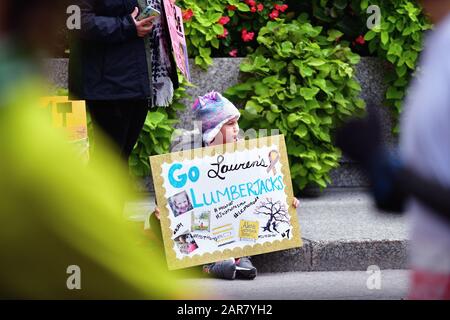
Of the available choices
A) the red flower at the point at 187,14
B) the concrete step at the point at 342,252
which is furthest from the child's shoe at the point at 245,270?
the red flower at the point at 187,14

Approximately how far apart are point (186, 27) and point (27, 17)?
583 cm

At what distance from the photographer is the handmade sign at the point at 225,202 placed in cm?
537

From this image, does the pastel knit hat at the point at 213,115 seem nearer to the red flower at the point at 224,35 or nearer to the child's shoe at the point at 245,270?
the child's shoe at the point at 245,270

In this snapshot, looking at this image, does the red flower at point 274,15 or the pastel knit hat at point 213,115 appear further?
the red flower at point 274,15

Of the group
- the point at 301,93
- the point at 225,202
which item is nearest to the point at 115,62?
the point at 225,202

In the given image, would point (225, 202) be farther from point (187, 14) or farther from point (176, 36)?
point (187, 14)

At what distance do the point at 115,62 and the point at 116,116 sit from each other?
0.31 meters

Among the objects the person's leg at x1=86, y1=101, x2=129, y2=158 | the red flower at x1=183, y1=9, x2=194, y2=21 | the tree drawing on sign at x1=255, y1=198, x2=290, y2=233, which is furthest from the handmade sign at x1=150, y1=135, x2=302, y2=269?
the red flower at x1=183, y1=9, x2=194, y2=21

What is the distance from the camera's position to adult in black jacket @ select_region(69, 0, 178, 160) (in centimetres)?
551

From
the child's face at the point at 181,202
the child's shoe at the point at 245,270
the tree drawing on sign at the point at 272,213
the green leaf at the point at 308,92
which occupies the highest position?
the green leaf at the point at 308,92

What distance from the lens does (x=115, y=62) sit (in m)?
5.57

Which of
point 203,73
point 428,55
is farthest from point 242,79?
point 428,55

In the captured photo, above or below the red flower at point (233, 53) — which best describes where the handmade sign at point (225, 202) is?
A: below

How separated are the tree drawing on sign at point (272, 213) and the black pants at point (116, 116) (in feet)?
2.82
